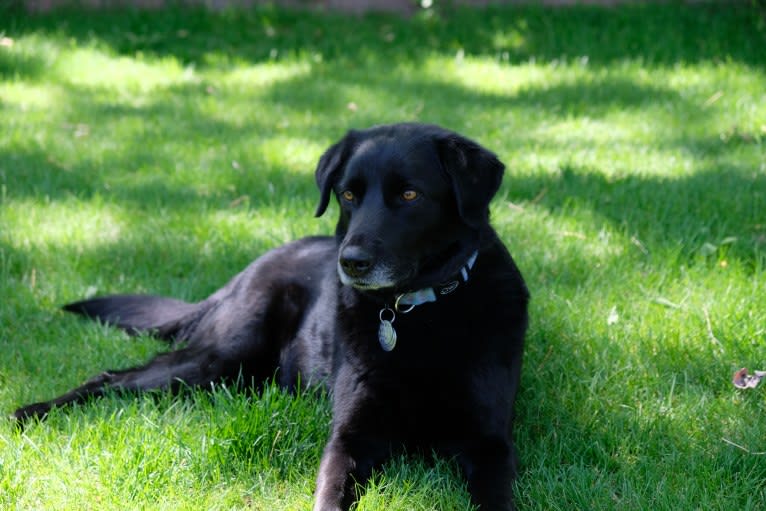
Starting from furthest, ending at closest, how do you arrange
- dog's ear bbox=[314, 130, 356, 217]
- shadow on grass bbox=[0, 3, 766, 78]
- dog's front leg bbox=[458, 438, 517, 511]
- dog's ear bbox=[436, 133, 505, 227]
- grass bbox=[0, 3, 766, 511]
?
shadow on grass bbox=[0, 3, 766, 78] < dog's ear bbox=[314, 130, 356, 217] < dog's ear bbox=[436, 133, 505, 227] < grass bbox=[0, 3, 766, 511] < dog's front leg bbox=[458, 438, 517, 511]

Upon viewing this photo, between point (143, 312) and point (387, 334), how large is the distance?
4.14 feet

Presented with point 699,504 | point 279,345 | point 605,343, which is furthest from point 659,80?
point 699,504

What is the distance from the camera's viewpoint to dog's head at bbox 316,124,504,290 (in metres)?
2.59

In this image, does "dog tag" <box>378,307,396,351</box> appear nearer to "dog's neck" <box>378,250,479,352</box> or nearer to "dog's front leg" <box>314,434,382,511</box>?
"dog's neck" <box>378,250,479,352</box>

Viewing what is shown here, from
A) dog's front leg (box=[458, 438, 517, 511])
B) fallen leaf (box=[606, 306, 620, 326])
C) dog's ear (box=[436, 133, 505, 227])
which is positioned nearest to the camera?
dog's front leg (box=[458, 438, 517, 511])

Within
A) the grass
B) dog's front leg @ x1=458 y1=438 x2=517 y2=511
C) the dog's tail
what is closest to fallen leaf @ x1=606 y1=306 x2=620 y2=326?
the grass

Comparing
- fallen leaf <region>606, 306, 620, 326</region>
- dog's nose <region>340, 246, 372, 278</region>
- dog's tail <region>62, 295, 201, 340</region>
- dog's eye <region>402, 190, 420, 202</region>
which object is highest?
dog's eye <region>402, 190, 420, 202</region>

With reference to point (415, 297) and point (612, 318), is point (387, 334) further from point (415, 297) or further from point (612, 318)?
point (612, 318)

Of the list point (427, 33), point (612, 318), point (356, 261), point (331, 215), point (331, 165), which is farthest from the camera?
point (427, 33)

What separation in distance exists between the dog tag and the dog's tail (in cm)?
100

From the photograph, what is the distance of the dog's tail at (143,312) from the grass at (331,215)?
0.08 m

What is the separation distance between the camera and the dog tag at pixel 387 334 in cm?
267

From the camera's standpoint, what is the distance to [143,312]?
350cm

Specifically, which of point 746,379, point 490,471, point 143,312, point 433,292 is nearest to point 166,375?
point 143,312
